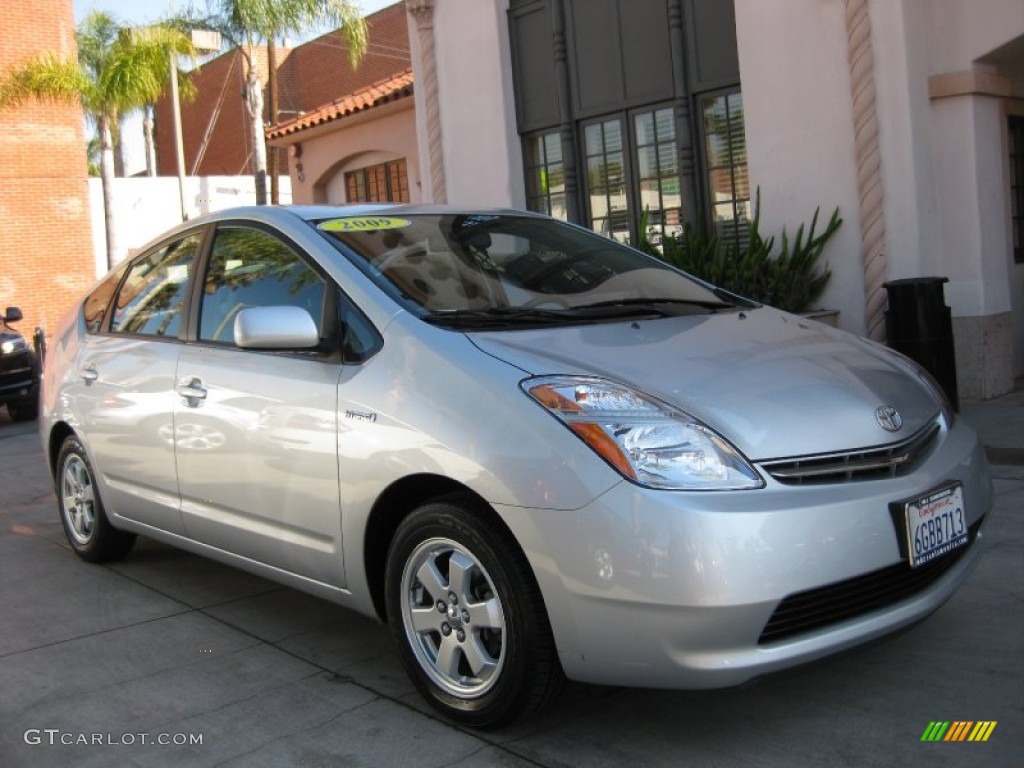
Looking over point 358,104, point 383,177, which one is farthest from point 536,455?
point 383,177

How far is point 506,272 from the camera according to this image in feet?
13.7

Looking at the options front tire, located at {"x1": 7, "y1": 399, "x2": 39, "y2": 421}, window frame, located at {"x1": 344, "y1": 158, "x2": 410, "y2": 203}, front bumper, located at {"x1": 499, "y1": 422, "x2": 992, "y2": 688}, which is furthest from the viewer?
window frame, located at {"x1": 344, "y1": 158, "x2": 410, "y2": 203}

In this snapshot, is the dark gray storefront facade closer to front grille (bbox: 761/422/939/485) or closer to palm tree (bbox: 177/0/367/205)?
front grille (bbox: 761/422/939/485)

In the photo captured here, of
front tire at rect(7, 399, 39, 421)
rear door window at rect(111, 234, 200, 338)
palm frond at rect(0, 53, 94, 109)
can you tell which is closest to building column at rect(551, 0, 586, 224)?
front tire at rect(7, 399, 39, 421)

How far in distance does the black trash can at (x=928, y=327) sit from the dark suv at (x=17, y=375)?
9.50 meters

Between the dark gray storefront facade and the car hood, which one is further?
the dark gray storefront facade

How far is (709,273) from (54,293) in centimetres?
1836

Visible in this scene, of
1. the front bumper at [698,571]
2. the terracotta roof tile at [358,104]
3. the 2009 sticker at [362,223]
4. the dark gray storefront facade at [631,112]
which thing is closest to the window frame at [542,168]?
the dark gray storefront facade at [631,112]

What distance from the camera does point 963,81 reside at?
8820 mm

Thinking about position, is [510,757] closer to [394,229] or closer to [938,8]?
[394,229]

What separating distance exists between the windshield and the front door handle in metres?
0.78

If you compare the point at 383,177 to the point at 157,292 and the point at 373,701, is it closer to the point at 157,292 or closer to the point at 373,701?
the point at 157,292

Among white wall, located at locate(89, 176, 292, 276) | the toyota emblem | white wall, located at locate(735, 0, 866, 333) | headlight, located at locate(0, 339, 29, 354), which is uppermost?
white wall, located at locate(89, 176, 292, 276)
